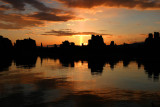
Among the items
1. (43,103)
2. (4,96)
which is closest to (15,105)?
(43,103)


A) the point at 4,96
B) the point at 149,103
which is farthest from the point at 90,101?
the point at 4,96

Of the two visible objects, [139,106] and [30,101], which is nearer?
[139,106]

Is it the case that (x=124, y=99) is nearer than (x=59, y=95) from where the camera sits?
Yes

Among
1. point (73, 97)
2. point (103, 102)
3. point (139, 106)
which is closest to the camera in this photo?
point (139, 106)

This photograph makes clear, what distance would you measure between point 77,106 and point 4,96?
521 inches

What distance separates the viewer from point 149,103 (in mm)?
25000

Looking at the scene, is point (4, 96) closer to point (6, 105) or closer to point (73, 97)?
point (6, 105)

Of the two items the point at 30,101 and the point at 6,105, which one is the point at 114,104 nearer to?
the point at 30,101

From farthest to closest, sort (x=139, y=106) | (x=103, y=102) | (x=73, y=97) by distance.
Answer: (x=73, y=97)
(x=103, y=102)
(x=139, y=106)

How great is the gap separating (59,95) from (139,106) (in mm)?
13118

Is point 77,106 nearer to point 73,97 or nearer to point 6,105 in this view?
point 73,97

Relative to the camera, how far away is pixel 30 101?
25.9 m

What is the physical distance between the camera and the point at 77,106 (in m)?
23.9

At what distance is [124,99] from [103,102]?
3.88 m
